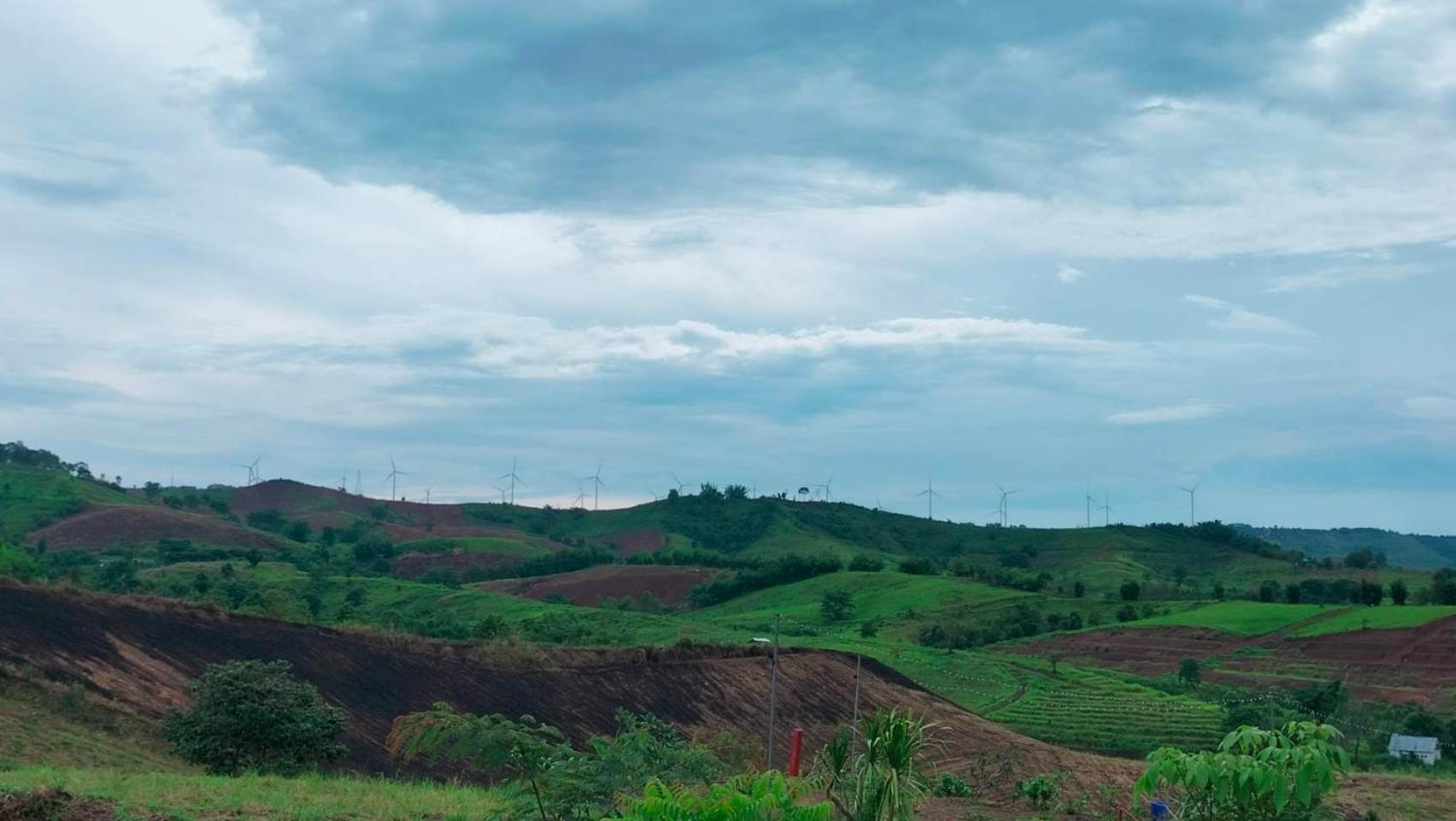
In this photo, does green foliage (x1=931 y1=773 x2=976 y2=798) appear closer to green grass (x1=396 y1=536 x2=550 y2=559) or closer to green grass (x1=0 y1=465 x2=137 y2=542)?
green grass (x1=0 y1=465 x2=137 y2=542)

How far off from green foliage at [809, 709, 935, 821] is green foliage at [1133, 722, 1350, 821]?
230 centimetres

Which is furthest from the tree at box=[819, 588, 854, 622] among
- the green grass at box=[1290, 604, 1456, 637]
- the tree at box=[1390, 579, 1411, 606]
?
the tree at box=[1390, 579, 1411, 606]

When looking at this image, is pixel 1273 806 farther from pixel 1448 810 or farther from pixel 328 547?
pixel 328 547

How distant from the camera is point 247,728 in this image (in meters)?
28.7

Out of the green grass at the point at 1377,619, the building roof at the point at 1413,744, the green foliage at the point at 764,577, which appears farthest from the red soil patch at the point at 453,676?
the green foliage at the point at 764,577

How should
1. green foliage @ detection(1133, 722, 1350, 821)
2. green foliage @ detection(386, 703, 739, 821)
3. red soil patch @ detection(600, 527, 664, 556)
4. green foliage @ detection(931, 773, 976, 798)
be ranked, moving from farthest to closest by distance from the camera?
red soil patch @ detection(600, 527, 664, 556)
green foliage @ detection(931, 773, 976, 798)
green foliage @ detection(386, 703, 739, 821)
green foliage @ detection(1133, 722, 1350, 821)

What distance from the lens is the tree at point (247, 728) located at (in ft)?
94.1

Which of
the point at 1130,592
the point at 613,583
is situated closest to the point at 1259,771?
the point at 1130,592

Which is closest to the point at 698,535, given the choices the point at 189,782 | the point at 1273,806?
the point at 189,782

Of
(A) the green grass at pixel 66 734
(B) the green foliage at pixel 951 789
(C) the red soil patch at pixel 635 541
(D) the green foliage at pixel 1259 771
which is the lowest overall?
(B) the green foliage at pixel 951 789

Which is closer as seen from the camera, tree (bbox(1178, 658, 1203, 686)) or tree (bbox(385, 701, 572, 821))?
tree (bbox(385, 701, 572, 821))

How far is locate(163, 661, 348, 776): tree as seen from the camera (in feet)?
94.1

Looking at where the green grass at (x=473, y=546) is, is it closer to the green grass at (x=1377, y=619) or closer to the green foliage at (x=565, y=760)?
the green grass at (x=1377, y=619)

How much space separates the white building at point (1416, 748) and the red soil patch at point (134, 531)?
108m
